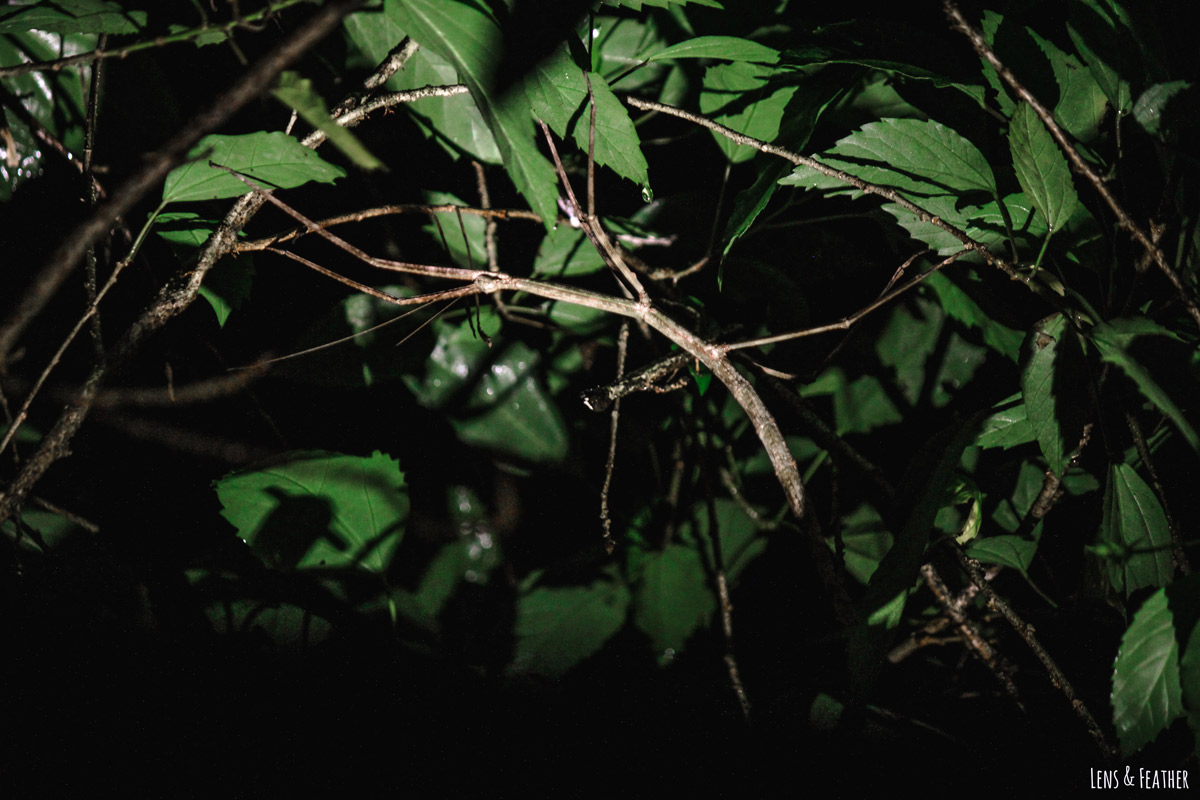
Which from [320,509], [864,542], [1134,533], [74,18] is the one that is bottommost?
[864,542]

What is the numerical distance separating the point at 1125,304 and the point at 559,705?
1.22 meters

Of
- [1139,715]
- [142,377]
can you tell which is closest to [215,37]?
[142,377]

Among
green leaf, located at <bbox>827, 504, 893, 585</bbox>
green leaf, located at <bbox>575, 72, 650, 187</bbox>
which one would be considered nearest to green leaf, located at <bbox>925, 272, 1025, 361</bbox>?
green leaf, located at <bbox>827, 504, 893, 585</bbox>

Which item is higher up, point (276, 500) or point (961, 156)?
point (961, 156)

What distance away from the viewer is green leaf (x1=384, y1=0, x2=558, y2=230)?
1.96ft

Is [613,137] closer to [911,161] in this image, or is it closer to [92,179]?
[911,161]

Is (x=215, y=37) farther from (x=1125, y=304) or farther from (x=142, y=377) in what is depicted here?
(x=1125, y=304)

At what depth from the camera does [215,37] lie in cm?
74

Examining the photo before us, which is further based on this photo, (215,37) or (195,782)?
(195,782)

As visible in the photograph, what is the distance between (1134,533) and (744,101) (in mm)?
901

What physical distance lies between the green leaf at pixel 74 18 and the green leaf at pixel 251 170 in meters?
0.18

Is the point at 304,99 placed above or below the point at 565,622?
above

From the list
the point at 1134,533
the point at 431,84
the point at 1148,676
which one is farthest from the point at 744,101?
the point at 1148,676

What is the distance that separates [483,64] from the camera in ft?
2.05
